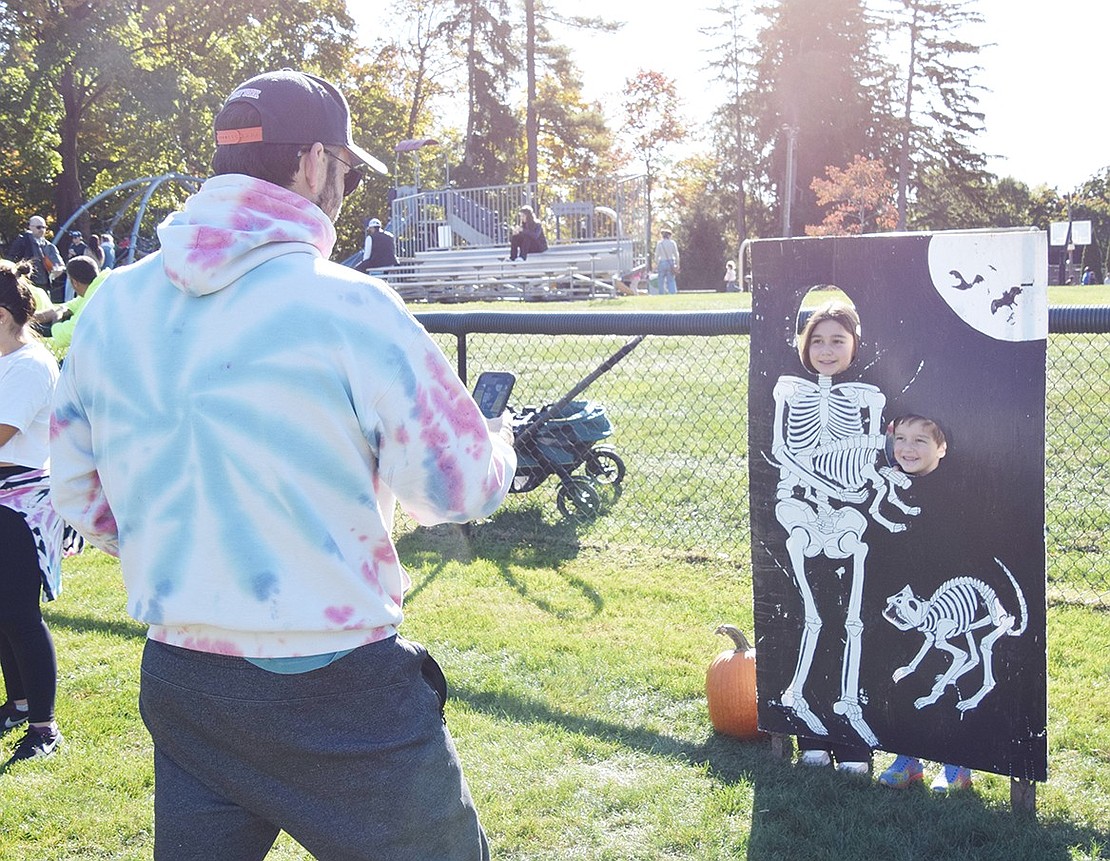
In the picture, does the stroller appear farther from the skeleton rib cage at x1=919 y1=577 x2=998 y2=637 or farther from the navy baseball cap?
the navy baseball cap

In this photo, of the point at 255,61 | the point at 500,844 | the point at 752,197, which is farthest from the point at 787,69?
the point at 500,844

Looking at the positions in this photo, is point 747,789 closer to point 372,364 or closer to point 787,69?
point 372,364

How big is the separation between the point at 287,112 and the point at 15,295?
2.61 m

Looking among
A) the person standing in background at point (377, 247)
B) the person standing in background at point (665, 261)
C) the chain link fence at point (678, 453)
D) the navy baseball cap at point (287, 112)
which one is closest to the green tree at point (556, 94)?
the person standing in background at point (665, 261)

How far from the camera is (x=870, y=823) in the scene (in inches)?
134

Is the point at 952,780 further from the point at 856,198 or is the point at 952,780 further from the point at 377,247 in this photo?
the point at 856,198

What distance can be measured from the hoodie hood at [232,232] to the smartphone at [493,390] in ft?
13.0

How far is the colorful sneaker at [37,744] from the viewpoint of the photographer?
162 inches

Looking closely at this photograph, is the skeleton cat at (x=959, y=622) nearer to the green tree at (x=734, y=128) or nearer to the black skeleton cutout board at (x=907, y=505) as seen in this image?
the black skeleton cutout board at (x=907, y=505)

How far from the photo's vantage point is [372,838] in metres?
1.84

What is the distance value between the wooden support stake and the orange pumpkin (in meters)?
0.89

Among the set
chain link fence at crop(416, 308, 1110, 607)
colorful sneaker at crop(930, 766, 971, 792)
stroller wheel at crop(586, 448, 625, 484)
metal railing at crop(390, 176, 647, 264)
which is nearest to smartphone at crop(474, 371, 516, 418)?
chain link fence at crop(416, 308, 1110, 607)

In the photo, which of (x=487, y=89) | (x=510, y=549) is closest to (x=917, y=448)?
(x=510, y=549)

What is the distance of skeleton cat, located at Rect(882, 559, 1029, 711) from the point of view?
3.36 metres
